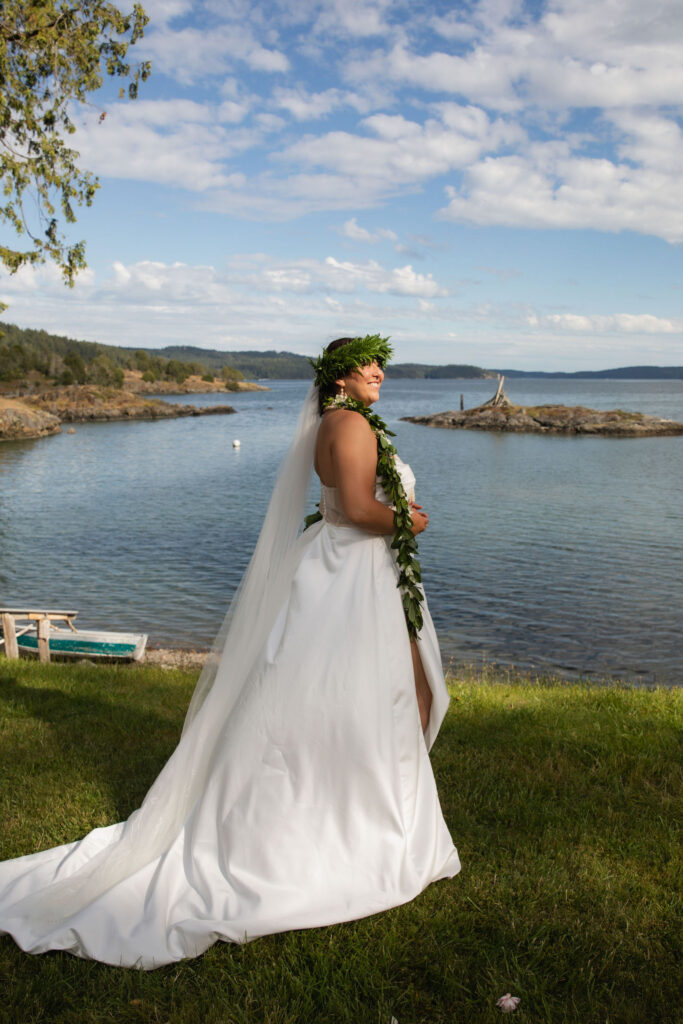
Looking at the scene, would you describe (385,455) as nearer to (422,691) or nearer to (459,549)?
(422,691)

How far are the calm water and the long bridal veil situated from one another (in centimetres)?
1001

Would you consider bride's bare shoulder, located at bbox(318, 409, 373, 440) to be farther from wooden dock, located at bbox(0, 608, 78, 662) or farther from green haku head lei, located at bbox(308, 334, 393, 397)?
wooden dock, located at bbox(0, 608, 78, 662)

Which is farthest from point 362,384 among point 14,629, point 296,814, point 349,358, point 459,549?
point 459,549

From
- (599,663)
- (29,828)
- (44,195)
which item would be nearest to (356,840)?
(29,828)

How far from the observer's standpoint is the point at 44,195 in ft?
42.9

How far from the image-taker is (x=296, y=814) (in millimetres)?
3779

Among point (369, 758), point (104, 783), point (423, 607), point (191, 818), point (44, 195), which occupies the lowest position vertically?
point (104, 783)

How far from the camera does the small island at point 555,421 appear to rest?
74.3 meters

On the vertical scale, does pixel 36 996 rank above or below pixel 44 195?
below

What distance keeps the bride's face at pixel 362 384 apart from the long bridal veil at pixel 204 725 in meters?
0.26

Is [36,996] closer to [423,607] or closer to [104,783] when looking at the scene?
[104,783]

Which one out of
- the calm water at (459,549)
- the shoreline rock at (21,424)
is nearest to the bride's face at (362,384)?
the calm water at (459,549)

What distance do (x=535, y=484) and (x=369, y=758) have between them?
3906 centimetres

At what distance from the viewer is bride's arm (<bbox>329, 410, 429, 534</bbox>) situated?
4.00m
